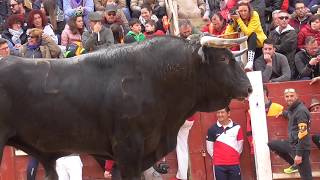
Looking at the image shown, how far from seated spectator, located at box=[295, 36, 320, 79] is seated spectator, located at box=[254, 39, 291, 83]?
0.29m

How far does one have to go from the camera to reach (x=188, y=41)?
6.69 meters

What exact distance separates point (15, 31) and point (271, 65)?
4.22 meters

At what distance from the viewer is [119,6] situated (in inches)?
554

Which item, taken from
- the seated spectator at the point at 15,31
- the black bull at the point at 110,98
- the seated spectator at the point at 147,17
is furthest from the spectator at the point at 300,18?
the black bull at the point at 110,98

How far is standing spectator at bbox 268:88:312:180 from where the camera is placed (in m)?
10.2

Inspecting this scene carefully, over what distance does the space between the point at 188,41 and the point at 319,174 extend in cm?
495

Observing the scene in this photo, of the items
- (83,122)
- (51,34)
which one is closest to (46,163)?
(83,122)

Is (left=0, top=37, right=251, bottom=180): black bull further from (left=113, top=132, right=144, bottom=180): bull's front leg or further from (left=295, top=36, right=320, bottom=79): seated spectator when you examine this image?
(left=295, top=36, right=320, bottom=79): seated spectator

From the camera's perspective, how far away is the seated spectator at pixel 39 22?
13.1 m

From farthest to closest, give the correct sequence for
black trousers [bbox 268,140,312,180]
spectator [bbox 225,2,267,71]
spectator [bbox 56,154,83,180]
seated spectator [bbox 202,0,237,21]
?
seated spectator [bbox 202,0,237,21] → spectator [bbox 225,2,267,71] → spectator [bbox 56,154,83,180] → black trousers [bbox 268,140,312,180]

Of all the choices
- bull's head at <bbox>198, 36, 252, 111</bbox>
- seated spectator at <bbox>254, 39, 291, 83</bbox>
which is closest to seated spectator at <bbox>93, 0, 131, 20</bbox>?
seated spectator at <bbox>254, 39, 291, 83</bbox>

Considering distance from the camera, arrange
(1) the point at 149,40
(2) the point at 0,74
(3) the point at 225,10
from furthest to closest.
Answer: (3) the point at 225,10
(1) the point at 149,40
(2) the point at 0,74

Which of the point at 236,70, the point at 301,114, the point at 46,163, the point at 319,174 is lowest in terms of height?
the point at 319,174

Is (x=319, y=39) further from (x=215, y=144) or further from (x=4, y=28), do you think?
(x=4, y=28)
